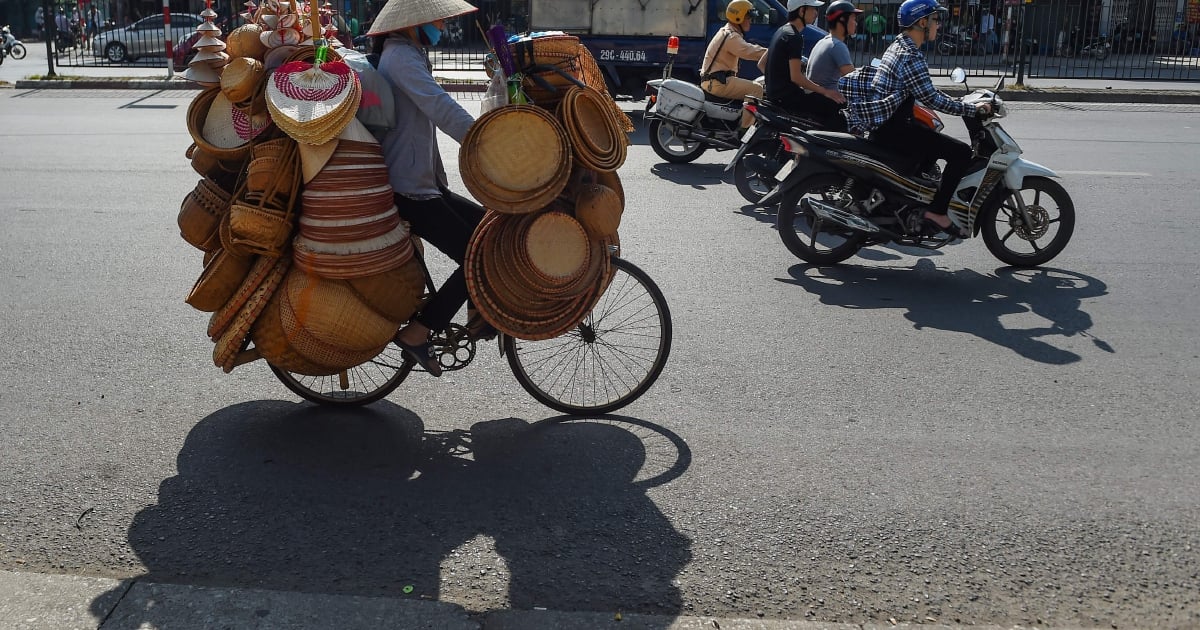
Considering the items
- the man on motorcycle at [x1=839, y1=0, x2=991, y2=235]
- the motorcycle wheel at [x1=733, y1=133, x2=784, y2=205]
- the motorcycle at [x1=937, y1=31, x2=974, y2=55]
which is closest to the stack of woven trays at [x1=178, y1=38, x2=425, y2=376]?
the man on motorcycle at [x1=839, y1=0, x2=991, y2=235]

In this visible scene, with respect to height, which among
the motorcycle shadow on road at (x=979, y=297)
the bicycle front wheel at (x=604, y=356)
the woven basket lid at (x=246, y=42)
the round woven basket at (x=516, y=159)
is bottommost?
the motorcycle shadow on road at (x=979, y=297)

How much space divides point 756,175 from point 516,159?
220 inches

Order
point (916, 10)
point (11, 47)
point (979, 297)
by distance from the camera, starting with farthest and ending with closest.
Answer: point (11, 47)
point (916, 10)
point (979, 297)

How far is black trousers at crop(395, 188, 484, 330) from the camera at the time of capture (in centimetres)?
445

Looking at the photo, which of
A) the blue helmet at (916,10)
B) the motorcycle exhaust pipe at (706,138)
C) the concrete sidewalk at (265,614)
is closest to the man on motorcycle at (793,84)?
the motorcycle exhaust pipe at (706,138)

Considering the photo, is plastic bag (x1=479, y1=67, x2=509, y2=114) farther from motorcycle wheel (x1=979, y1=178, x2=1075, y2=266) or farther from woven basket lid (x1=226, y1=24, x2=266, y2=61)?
motorcycle wheel (x1=979, y1=178, x2=1075, y2=266)

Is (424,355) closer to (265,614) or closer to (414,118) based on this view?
(414,118)

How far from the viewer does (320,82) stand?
409 cm

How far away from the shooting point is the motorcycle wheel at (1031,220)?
7.12m

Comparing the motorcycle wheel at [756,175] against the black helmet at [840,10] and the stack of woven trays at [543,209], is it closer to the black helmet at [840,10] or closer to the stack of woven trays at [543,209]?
the black helmet at [840,10]

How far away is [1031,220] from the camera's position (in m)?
7.14

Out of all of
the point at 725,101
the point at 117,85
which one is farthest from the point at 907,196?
the point at 117,85

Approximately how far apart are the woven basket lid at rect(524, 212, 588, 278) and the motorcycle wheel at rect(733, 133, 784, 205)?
5.20 m

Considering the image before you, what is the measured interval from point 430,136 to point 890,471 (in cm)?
221
